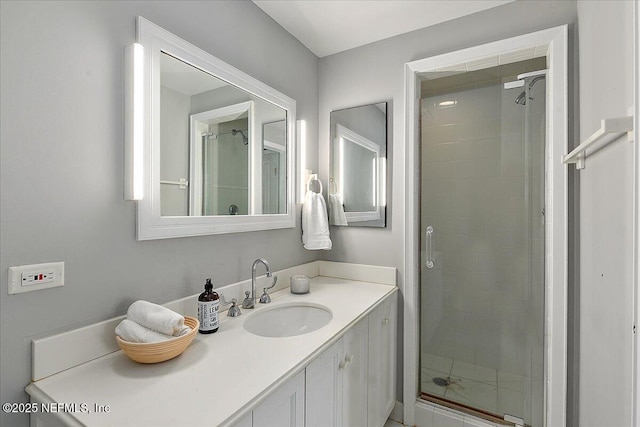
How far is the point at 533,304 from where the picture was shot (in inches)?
67.7

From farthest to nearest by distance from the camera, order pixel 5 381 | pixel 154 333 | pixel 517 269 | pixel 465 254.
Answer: pixel 465 254 < pixel 517 269 < pixel 154 333 < pixel 5 381

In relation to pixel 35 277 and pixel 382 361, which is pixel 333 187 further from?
pixel 35 277

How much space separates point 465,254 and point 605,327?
2.95 ft

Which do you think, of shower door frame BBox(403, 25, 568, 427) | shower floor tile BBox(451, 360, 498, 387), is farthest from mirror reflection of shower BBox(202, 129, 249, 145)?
shower floor tile BBox(451, 360, 498, 387)

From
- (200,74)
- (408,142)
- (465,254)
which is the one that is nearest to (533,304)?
(465,254)

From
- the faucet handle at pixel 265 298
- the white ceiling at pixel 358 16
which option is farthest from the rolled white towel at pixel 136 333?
the white ceiling at pixel 358 16

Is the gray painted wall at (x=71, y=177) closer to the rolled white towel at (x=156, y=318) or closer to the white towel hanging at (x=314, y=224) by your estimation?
the rolled white towel at (x=156, y=318)

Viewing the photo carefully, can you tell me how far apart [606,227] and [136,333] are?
163 centimetres

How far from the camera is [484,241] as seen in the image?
1.90 meters

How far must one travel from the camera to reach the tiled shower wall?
1747 mm

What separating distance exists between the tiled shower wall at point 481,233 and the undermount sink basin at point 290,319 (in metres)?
0.77

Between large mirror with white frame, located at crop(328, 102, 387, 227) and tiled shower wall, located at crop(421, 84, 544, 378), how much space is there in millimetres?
272

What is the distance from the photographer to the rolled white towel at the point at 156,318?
973 mm

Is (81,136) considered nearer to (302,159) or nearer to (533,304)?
(302,159)
